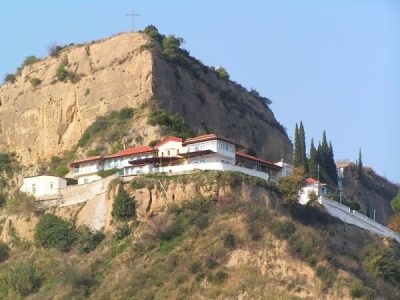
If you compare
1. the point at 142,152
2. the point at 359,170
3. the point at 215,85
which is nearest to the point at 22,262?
the point at 142,152

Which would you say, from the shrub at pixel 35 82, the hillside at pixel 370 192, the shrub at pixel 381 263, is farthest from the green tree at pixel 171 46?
the shrub at pixel 381 263

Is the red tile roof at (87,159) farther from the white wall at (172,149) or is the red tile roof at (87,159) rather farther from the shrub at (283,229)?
the shrub at (283,229)

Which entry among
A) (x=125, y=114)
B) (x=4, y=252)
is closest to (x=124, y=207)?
(x=4, y=252)

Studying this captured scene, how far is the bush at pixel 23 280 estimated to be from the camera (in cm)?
7025

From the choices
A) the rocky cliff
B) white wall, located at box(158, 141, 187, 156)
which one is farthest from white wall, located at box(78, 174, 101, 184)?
the rocky cliff

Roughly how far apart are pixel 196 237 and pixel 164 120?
16988 millimetres

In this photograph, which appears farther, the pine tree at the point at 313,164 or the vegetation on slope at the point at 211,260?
the pine tree at the point at 313,164

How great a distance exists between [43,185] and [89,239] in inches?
386

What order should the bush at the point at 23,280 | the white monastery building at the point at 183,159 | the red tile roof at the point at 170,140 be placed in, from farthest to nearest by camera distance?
1. the red tile roof at the point at 170,140
2. the white monastery building at the point at 183,159
3. the bush at the point at 23,280

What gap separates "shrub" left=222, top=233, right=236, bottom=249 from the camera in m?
67.4

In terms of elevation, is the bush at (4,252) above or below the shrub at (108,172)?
below

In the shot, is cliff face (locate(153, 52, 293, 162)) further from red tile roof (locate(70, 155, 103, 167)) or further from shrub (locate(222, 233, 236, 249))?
shrub (locate(222, 233, 236, 249))

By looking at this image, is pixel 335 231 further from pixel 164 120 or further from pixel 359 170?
pixel 359 170

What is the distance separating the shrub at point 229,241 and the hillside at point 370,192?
31870mm
